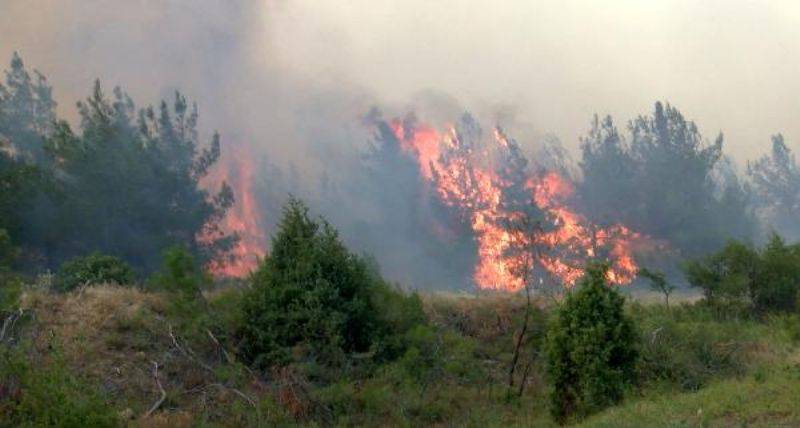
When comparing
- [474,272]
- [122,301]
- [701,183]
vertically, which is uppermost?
[701,183]

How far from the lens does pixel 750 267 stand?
24.1 meters

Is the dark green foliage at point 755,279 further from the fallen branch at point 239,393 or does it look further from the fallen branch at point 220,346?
the fallen branch at point 239,393

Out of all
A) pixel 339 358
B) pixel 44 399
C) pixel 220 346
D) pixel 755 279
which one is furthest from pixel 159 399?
pixel 755 279

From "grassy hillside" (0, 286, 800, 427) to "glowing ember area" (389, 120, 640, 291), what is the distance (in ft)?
93.0

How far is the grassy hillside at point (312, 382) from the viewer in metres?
11.1

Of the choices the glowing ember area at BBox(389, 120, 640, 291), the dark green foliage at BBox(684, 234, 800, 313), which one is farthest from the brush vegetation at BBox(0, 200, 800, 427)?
the glowing ember area at BBox(389, 120, 640, 291)

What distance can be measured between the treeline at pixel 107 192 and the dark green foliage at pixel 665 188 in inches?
1126

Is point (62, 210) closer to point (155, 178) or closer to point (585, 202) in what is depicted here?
point (155, 178)

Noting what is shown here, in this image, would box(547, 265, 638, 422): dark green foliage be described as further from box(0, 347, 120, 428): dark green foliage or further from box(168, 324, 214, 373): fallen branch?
box(0, 347, 120, 428): dark green foliage

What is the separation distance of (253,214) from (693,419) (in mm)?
45406

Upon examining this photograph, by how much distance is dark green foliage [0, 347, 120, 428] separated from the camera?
30.6 feet

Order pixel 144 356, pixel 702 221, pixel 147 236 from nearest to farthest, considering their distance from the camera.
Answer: pixel 144 356 < pixel 147 236 < pixel 702 221

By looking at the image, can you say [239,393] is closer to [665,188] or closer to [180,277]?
[180,277]

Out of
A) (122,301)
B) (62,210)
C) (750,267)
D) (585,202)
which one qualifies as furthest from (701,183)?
(122,301)
